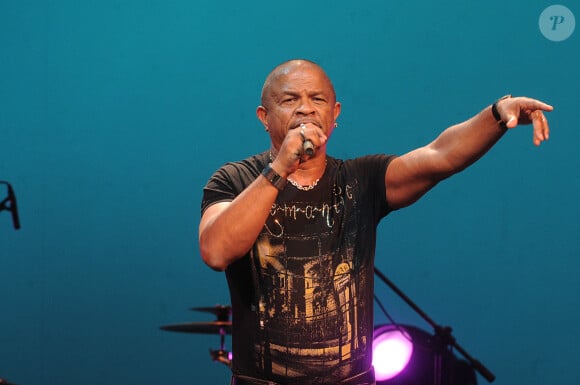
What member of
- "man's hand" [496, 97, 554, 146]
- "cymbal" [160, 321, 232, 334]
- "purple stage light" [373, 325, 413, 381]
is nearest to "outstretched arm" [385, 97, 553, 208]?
"man's hand" [496, 97, 554, 146]

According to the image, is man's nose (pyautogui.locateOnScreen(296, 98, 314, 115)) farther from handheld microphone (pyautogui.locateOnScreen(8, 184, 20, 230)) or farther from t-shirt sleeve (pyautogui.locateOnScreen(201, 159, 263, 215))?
handheld microphone (pyautogui.locateOnScreen(8, 184, 20, 230))

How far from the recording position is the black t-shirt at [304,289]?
185cm

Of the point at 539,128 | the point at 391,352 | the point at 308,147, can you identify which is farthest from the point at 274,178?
the point at 391,352

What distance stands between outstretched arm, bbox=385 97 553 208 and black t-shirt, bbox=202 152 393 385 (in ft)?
0.40

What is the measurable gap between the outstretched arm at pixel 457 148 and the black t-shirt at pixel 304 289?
12 centimetres

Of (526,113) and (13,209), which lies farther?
(13,209)

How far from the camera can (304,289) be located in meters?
1.87

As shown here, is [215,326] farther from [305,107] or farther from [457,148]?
[457,148]

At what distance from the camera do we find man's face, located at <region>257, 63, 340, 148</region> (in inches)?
76.2

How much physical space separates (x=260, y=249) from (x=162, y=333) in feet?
6.82

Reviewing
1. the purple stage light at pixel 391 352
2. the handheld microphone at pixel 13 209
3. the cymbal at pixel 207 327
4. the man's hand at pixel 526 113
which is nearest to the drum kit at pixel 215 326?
the cymbal at pixel 207 327

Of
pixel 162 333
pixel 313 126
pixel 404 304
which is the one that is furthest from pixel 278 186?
pixel 162 333

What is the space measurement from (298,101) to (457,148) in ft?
1.36

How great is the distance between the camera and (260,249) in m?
1.91
